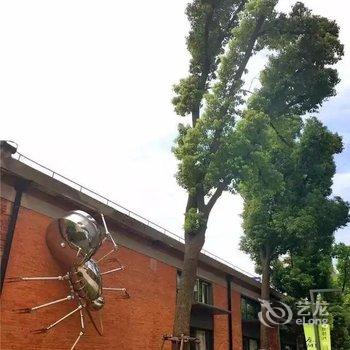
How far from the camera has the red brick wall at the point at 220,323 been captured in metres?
18.7

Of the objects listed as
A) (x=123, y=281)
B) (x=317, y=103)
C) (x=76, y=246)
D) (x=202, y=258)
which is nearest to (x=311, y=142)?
(x=317, y=103)

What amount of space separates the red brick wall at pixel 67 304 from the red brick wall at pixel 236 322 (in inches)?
263

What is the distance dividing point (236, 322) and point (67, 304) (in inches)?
506

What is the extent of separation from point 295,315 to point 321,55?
18147 mm

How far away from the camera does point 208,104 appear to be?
40.7 ft

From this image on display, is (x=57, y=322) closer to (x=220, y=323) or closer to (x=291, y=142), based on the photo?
(x=291, y=142)

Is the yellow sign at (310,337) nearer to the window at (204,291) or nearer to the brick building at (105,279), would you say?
the brick building at (105,279)

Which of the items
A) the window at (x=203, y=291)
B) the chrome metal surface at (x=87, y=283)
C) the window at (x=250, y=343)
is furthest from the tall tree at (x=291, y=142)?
the chrome metal surface at (x=87, y=283)

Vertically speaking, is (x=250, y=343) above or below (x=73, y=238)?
below

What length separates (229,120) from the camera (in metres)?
12.1

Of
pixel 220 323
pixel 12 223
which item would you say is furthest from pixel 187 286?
pixel 220 323

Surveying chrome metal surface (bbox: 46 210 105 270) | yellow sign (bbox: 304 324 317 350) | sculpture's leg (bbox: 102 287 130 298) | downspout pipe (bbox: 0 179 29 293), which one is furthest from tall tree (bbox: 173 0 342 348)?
yellow sign (bbox: 304 324 317 350)

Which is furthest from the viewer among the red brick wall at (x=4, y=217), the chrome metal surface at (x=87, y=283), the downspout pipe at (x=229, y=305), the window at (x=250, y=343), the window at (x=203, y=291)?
the window at (x=250, y=343)

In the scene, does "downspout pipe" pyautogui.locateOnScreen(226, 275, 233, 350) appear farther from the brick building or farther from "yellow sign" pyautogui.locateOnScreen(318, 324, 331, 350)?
"yellow sign" pyautogui.locateOnScreen(318, 324, 331, 350)
